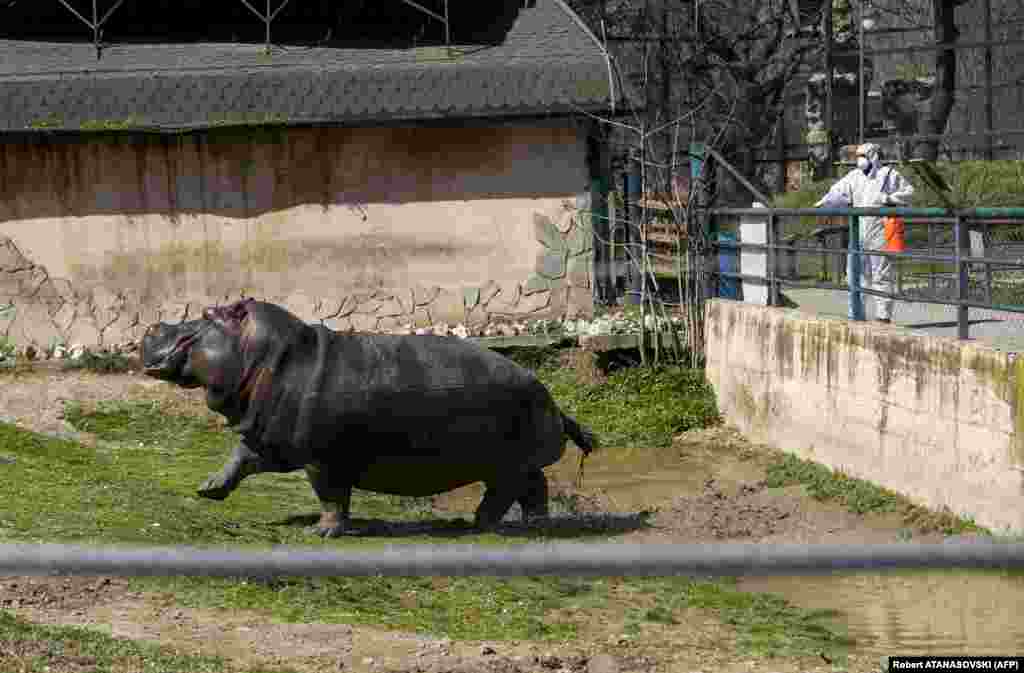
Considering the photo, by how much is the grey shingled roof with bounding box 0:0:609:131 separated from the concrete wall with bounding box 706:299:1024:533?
3559mm

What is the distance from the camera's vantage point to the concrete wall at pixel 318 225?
17.7 m

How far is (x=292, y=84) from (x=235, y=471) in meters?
8.55

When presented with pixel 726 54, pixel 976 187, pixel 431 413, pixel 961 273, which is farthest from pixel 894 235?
pixel 726 54

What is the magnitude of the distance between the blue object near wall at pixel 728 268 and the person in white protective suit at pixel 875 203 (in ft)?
6.48

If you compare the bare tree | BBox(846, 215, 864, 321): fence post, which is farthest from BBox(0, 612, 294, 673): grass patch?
the bare tree

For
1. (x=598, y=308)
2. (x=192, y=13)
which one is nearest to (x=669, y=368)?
(x=598, y=308)

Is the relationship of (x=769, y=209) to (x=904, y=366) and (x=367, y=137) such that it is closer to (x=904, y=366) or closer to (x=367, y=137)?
(x=904, y=366)

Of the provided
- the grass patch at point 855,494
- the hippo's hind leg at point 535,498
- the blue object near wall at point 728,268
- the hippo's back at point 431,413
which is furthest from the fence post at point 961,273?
the blue object near wall at point 728,268

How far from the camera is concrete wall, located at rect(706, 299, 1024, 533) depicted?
1025 cm

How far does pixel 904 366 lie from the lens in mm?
11570

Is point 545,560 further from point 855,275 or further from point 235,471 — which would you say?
point 855,275

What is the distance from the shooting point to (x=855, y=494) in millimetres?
11922

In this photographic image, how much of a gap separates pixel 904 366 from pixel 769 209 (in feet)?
11.1

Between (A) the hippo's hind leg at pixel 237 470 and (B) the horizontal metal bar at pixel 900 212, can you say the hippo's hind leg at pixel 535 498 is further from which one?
(B) the horizontal metal bar at pixel 900 212
